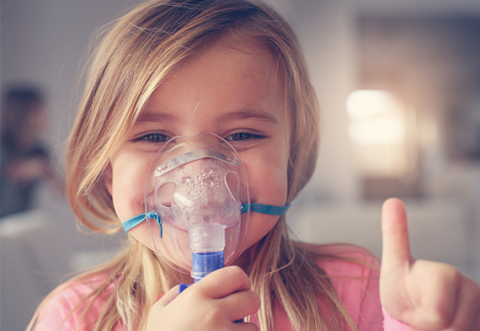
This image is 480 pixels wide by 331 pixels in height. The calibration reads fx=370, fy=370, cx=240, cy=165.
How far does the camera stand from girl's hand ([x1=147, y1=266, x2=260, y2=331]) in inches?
16.7

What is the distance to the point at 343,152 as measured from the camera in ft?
12.1

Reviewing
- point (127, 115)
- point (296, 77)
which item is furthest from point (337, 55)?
point (127, 115)

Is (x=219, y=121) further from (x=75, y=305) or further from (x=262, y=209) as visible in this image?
(x=75, y=305)

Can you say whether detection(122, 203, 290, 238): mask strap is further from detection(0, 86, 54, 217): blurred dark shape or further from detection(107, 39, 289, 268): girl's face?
detection(0, 86, 54, 217): blurred dark shape

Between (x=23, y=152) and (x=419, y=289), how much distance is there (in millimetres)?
2432

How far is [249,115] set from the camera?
2.04ft

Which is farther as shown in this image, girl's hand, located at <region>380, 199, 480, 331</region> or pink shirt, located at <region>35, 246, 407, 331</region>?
pink shirt, located at <region>35, 246, 407, 331</region>

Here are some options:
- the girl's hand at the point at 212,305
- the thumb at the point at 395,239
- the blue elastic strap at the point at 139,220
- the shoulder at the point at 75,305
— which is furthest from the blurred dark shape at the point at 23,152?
the thumb at the point at 395,239

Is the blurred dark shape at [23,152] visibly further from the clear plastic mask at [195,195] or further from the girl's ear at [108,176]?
the clear plastic mask at [195,195]

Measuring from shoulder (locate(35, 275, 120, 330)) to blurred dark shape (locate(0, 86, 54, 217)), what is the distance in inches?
58.5

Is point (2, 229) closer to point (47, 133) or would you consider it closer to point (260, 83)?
point (260, 83)

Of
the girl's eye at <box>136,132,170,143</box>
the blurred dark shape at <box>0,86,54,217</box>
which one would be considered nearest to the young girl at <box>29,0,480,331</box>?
the girl's eye at <box>136,132,170,143</box>

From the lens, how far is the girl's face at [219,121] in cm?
59

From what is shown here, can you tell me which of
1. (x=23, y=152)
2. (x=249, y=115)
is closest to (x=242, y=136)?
(x=249, y=115)
